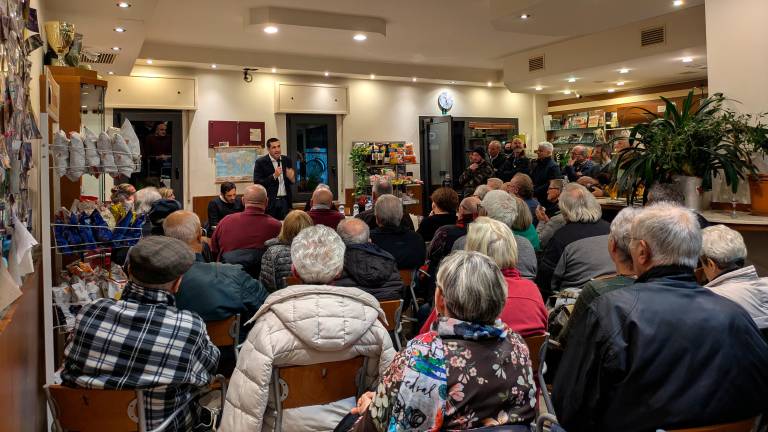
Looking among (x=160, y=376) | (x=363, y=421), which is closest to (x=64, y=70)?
(x=160, y=376)

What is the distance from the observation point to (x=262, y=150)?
32.9 feet

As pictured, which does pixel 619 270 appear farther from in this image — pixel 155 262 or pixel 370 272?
pixel 155 262

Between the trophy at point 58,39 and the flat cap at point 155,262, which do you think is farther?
the trophy at point 58,39

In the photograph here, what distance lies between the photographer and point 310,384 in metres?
2.20

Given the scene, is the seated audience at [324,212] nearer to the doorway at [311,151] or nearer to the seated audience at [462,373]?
→ the seated audience at [462,373]

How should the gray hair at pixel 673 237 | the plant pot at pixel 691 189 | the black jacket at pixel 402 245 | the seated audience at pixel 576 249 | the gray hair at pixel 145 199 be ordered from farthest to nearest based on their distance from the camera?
the gray hair at pixel 145 199 < the plant pot at pixel 691 189 < the black jacket at pixel 402 245 < the seated audience at pixel 576 249 < the gray hair at pixel 673 237

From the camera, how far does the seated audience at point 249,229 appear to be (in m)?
4.55

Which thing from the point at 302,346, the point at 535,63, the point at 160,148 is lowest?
the point at 302,346

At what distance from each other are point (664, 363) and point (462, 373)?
569 millimetres

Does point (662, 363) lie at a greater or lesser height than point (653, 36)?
lesser

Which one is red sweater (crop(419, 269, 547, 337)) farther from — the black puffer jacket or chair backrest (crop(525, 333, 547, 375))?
the black puffer jacket

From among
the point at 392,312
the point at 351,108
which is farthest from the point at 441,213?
the point at 351,108

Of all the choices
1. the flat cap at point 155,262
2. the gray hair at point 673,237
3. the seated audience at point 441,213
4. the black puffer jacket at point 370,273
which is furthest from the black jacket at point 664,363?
the seated audience at point 441,213

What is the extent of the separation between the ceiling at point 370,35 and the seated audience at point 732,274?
379cm
